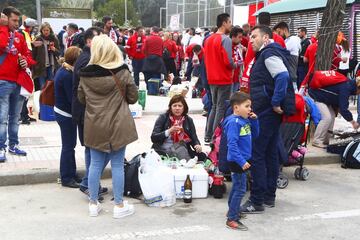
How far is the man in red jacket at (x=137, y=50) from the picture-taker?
14.8 metres

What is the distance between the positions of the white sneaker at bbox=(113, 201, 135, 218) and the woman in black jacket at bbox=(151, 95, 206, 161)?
3.83ft

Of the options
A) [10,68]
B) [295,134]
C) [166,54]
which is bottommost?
[295,134]

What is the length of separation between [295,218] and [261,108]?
119cm

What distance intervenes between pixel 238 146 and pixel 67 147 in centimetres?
215

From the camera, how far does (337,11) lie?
8.66 m

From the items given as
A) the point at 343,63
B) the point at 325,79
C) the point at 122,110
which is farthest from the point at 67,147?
the point at 343,63

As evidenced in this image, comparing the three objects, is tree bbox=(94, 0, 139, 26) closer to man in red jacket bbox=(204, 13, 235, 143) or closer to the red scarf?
man in red jacket bbox=(204, 13, 235, 143)

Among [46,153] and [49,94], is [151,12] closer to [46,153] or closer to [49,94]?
[46,153]

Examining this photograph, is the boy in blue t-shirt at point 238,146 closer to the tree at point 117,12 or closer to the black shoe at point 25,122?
the black shoe at point 25,122

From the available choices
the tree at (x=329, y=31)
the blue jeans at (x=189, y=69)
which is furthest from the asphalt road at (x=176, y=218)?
the blue jeans at (x=189, y=69)

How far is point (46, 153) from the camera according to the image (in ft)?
23.7

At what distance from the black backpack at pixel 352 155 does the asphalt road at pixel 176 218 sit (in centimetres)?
113

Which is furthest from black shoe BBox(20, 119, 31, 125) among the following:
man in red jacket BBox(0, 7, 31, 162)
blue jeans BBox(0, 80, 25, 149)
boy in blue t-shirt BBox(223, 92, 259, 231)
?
boy in blue t-shirt BBox(223, 92, 259, 231)

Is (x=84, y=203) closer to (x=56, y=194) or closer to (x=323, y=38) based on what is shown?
(x=56, y=194)
